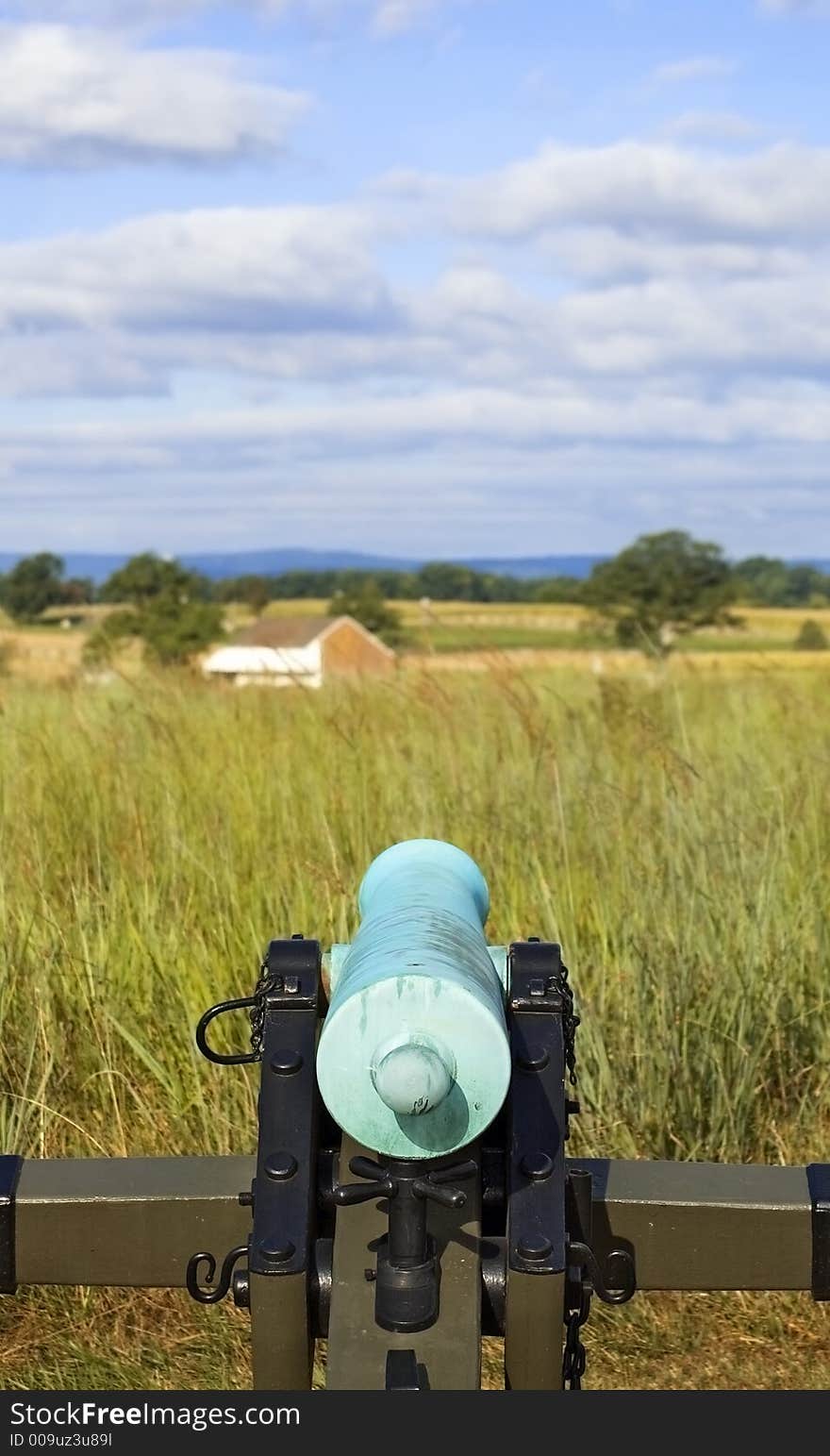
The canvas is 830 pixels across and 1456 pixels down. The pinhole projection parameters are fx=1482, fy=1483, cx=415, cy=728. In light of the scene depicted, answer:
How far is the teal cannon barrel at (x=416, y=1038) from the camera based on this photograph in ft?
4.51

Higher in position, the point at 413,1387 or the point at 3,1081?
the point at 413,1387

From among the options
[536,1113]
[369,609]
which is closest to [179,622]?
[369,609]

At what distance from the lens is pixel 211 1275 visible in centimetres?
178

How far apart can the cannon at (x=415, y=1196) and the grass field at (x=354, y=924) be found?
890mm

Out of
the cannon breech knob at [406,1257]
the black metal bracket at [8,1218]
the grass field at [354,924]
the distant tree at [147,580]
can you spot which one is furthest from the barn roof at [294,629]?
the cannon breech knob at [406,1257]

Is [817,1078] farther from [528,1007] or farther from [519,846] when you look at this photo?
[528,1007]

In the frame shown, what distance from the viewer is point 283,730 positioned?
5980 millimetres

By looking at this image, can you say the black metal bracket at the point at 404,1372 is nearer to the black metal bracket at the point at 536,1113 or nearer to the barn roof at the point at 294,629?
the black metal bracket at the point at 536,1113

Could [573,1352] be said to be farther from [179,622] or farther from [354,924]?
[179,622]

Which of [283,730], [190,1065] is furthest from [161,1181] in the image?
[283,730]

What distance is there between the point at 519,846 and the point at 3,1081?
5.01ft

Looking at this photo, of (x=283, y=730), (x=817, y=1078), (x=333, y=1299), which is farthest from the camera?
(x=283, y=730)

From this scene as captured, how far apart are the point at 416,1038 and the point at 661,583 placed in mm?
39666

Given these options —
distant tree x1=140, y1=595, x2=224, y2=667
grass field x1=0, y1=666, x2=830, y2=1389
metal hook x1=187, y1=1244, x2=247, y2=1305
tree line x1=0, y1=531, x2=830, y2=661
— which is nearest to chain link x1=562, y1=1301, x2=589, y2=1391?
metal hook x1=187, y1=1244, x2=247, y2=1305
